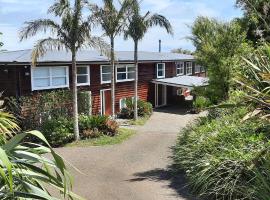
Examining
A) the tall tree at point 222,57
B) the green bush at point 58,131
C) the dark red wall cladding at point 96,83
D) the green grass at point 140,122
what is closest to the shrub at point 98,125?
the green bush at point 58,131

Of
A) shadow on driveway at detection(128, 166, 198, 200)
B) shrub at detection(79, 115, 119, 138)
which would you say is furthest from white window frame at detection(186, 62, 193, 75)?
shadow on driveway at detection(128, 166, 198, 200)

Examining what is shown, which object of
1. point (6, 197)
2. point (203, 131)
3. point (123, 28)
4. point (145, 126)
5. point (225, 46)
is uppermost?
point (123, 28)

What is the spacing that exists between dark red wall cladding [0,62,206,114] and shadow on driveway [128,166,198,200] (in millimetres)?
9819

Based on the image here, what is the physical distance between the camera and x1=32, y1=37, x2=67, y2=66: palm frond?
1695 centimetres

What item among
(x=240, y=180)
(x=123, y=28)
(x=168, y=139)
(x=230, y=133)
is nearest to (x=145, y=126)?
(x=168, y=139)

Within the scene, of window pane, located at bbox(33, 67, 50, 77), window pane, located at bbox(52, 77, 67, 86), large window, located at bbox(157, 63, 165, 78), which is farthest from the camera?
large window, located at bbox(157, 63, 165, 78)

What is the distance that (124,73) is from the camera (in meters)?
28.9

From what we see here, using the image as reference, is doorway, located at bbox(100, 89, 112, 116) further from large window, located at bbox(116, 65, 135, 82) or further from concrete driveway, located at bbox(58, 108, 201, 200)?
concrete driveway, located at bbox(58, 108, 201, 200)

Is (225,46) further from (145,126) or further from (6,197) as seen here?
(6,197)

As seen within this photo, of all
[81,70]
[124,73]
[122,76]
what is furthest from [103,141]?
[124,73]

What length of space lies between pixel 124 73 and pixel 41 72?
8971mm

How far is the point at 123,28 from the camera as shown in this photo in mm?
23375

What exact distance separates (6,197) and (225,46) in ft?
44.9

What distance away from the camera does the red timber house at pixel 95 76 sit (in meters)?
20.0
